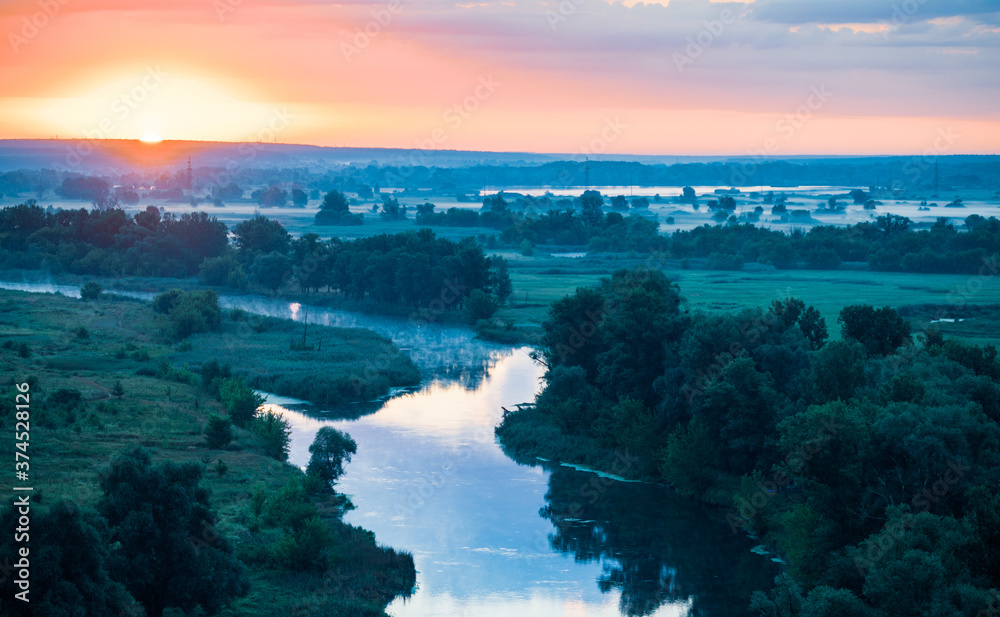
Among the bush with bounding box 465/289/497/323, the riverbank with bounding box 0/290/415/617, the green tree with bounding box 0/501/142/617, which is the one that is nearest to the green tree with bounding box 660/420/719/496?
the riverbank with bounding box 0/290/415/617

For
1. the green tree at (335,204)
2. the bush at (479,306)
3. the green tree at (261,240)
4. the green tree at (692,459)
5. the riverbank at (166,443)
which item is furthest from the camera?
the green tree at (335,204)

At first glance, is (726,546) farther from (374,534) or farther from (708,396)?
(374,534)

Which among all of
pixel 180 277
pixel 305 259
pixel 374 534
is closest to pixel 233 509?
pixel 374 534

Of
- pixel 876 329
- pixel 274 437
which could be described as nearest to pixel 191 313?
pixel 274 437

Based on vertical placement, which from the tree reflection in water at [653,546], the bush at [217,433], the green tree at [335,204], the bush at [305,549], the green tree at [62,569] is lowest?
the tree reflection in water at [653,546]

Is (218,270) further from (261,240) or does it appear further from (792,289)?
(792,289)

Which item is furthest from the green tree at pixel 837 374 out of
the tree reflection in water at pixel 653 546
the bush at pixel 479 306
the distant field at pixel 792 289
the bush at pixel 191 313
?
the bush at pixel 191 313

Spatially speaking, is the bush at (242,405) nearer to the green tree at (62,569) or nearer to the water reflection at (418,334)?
the water reflection at (418,334)
